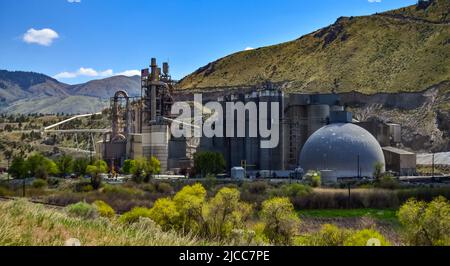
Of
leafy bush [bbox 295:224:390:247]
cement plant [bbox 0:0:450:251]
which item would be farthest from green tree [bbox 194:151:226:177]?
leafy bush [bbox 295:224:390:247]

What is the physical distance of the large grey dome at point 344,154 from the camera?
239 feet

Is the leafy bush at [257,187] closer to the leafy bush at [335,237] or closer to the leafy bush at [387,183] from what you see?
the leafy bush at [387,183]

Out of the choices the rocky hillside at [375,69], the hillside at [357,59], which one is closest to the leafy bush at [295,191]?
→ the rocky hillside at [375,69]

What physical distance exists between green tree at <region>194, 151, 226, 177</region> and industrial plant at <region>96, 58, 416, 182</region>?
8.34 feet

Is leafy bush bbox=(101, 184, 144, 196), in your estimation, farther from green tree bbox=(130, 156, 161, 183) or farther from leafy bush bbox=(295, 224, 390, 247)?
leafy bush bbox=(295, 224, 390, 247)

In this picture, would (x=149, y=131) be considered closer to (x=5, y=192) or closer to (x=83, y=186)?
(x=83, y=186)

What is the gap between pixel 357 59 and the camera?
461 feet

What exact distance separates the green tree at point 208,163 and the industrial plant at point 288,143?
100 inches

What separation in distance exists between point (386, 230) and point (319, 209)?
12916 mm

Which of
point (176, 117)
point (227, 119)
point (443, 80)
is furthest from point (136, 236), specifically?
point (443, 80)

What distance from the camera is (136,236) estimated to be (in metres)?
11.3

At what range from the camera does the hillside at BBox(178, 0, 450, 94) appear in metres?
124
